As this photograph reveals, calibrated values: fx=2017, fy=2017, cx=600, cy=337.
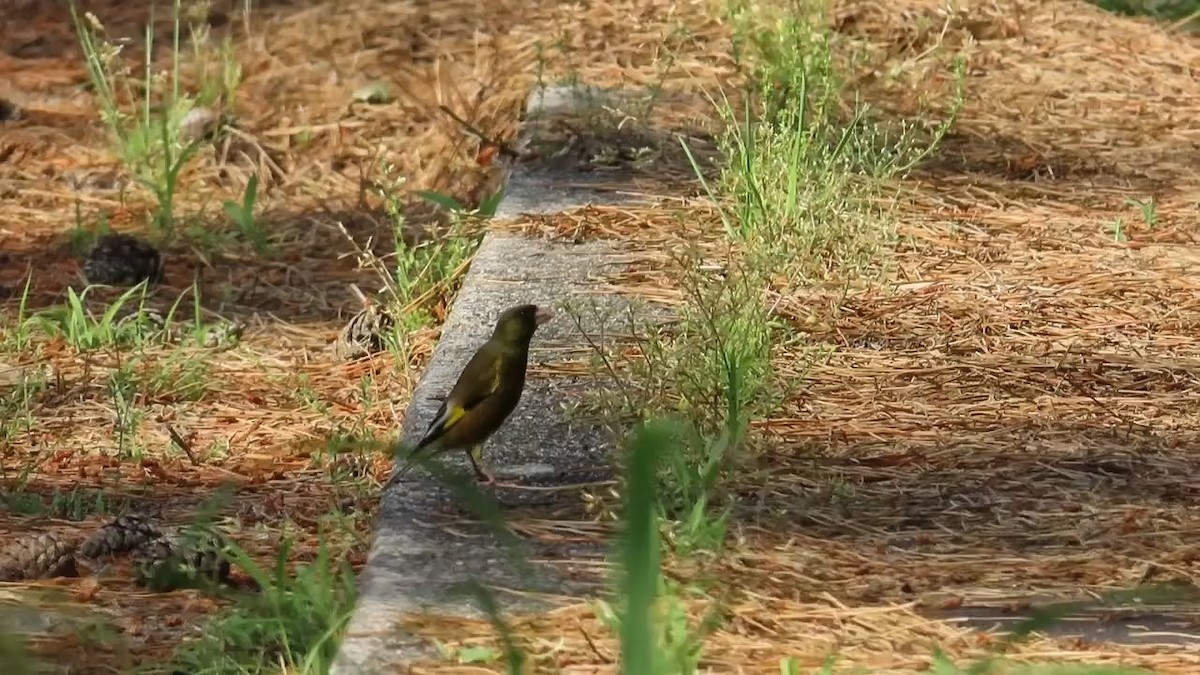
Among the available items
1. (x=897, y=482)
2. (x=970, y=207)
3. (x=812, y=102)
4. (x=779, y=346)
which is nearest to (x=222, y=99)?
(x=812, y=102)

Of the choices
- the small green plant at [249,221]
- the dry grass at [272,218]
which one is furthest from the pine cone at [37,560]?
the small green plant at [249,221]

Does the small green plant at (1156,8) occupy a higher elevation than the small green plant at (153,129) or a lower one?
higher

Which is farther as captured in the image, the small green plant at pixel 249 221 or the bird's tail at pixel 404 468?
the small green plant at pixel 249 221

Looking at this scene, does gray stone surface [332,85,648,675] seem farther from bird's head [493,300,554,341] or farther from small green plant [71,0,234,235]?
small green plant [71,0,234,235]

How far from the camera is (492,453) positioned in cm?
347

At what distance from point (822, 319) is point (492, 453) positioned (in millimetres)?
962

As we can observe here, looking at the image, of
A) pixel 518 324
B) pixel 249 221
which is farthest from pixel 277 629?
pixel 249 221

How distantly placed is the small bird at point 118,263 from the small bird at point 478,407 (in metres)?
2.23

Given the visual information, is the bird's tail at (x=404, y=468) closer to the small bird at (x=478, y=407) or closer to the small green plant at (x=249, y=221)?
the small bird at (x=478, y=407)

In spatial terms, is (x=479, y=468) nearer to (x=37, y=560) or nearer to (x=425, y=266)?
(x=37, y=560)

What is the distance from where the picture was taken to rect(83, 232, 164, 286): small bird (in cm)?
550

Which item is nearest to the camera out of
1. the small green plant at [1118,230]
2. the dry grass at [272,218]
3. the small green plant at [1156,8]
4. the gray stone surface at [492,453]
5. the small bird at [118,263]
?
the gray stone surface at [492,453]

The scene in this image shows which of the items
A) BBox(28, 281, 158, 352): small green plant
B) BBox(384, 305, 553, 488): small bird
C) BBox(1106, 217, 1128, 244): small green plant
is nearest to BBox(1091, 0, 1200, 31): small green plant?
BBox(1106, 217, 1128, 244): small green plant

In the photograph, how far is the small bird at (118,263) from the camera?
5496mm
